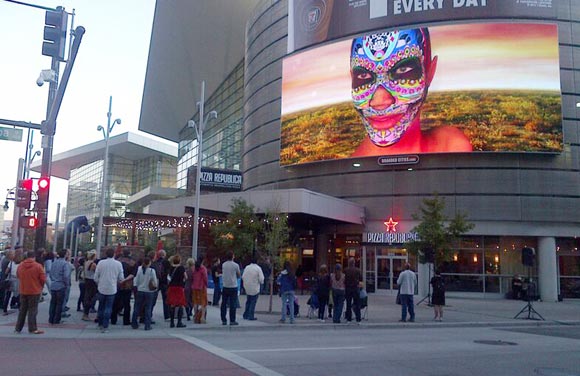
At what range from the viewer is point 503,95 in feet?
105

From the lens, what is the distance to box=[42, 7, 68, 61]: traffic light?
13758 mm

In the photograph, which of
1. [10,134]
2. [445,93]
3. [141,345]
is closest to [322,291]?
[141,345]

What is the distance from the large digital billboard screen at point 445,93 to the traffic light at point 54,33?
2274 centimetres

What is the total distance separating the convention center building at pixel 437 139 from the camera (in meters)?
31.9

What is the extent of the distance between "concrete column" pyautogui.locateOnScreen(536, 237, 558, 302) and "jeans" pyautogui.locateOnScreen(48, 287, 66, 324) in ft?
89.6

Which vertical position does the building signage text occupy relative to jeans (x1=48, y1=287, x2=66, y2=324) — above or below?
above

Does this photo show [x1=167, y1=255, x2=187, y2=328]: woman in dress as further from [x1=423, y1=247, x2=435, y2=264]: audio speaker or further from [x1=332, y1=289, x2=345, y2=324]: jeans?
[x1=423, y1=247, x2=435, y2=264]: audio speaker

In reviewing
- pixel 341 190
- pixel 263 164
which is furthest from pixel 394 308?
pixel 263 164

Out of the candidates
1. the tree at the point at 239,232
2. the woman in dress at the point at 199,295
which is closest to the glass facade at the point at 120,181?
the tree at the point at 239,232

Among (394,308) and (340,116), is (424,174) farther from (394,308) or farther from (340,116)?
(394,308)

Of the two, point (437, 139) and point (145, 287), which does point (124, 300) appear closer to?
point (145, 287)

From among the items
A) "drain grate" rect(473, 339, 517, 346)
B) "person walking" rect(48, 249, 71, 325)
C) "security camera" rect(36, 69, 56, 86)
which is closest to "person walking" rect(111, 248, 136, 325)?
"person walking" rect(48, 249, 71, 325)

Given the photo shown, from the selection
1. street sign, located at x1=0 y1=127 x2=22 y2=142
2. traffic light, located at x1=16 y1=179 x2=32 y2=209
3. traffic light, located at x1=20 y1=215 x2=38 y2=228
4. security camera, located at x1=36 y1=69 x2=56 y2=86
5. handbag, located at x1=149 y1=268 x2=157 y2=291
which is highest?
security camera, located at x1=36 y1=69 x2=56 y2=86

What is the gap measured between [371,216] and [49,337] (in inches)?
984
